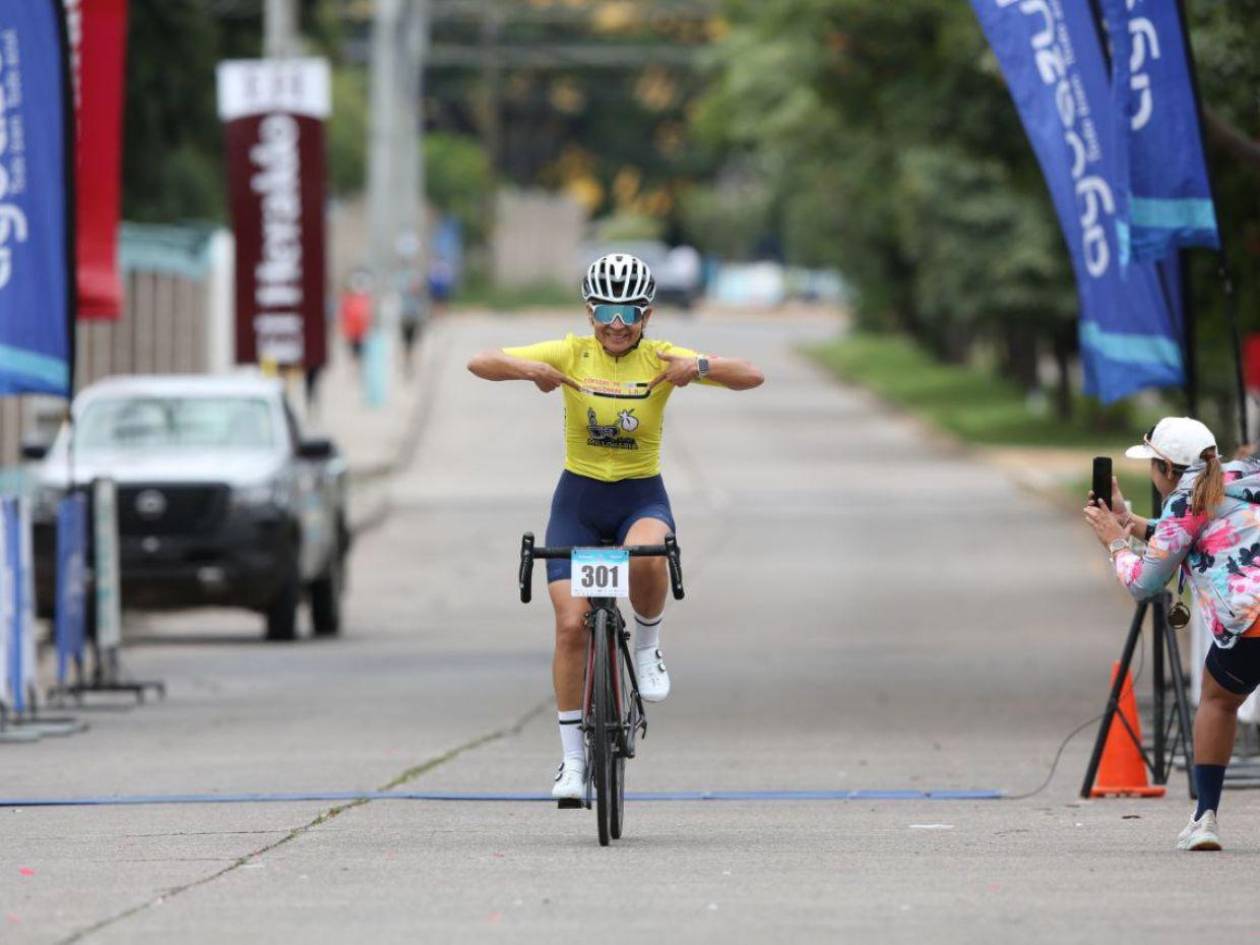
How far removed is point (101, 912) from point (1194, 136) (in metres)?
7.25

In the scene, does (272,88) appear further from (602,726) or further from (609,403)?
(602,726)

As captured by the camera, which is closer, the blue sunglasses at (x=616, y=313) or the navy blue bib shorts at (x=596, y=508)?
the blue sunglasses at (x=616, y=313)

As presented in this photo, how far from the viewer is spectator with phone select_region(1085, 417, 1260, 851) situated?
1024 centimetres

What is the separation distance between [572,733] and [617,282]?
1690 mm

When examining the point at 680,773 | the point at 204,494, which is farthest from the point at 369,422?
the point at 680,773

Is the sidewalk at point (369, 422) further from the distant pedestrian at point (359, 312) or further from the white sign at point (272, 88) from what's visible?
the white sign at point (272, 88)

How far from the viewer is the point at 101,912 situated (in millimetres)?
8984

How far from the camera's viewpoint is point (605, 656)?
10523mm

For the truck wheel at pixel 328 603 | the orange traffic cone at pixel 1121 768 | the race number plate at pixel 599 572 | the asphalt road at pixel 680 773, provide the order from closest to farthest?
1. the asphalt road at pixel 680 773
2. the race number plate at pixel 599 572
3. the orange traffic cone at pixel 1121 768
4. the truck wheel at pixel 328 603

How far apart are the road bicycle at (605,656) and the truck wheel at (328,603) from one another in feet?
41.5

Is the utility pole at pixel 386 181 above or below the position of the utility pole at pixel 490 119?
below

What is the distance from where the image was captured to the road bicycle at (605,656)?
10445 mm

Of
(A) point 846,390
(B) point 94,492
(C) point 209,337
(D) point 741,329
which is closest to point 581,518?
(B) point 94,492

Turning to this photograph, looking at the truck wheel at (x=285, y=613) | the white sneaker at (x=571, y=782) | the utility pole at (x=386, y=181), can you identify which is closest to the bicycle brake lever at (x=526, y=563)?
the white sneaker at (x=571, y=782)
